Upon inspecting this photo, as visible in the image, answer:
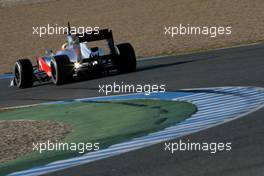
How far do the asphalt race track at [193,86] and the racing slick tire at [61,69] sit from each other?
0.24 m

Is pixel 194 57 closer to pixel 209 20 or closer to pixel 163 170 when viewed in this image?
pixel 209 20

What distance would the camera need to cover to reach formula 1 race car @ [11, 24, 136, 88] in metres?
20.8

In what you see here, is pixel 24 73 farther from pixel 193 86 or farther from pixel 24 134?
pixel 24 134

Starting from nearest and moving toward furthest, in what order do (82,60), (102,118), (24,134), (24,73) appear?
(24,134), (102,118), (82,60), (24,73)

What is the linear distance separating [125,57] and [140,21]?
1703 cm

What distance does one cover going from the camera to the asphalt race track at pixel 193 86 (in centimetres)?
841

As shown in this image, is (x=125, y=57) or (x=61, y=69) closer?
(x=61, y=69)

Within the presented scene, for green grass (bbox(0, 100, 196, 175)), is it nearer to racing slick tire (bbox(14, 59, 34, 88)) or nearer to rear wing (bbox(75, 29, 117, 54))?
rear wing (bbox(75, 29, 117, 54))

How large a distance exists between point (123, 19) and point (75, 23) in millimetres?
2533

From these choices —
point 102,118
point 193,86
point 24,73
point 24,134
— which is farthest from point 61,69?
point 24,134

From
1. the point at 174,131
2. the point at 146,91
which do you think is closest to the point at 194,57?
the point at 146,91

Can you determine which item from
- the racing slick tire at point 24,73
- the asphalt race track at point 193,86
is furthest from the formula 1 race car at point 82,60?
the asphalt race track at point 193,86

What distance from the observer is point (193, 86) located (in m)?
16.8

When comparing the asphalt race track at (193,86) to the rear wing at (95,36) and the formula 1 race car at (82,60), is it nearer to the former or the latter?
the formula 1 race car at (82,60)
